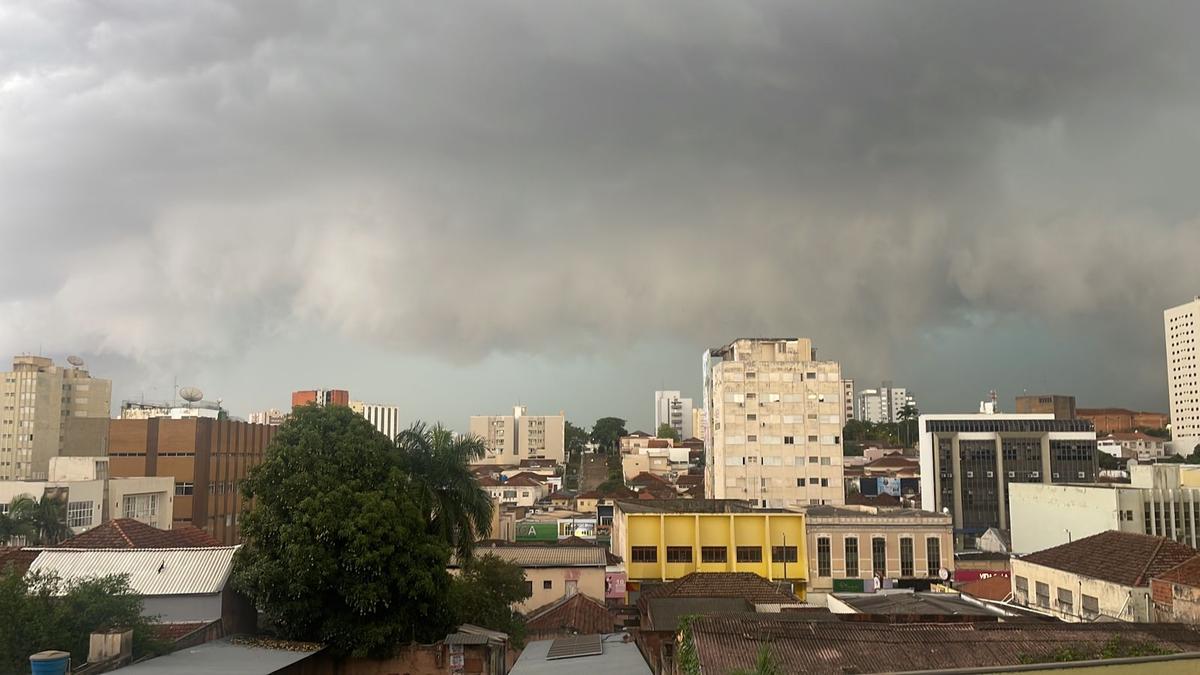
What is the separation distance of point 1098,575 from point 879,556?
74.2 feet

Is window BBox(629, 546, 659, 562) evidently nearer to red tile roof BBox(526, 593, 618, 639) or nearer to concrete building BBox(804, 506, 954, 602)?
concrete building BBox(804, 506, 954, 602)

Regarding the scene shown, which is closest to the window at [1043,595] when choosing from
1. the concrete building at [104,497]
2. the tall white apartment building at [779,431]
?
the tall white apartment building at [779,431]

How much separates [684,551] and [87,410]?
99887 millimetres

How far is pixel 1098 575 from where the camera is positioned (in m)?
24.5

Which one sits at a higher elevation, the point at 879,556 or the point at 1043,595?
the point at 1043,595

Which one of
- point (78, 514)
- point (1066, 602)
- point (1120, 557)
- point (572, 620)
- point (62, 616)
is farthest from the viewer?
point (78, 514)

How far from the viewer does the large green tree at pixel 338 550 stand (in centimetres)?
2162

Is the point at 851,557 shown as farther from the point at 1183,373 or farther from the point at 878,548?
the point at 1183,373

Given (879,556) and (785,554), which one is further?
(879,556)

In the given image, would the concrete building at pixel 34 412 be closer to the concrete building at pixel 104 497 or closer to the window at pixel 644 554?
the concrete building at pixel 104 497

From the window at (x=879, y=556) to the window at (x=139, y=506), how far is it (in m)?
44.5

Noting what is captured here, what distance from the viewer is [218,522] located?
2372 inches

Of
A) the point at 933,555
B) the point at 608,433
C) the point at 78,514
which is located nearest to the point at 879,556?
the point at 933,555

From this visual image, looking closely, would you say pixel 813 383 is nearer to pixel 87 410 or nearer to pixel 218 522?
pixel 218 522
